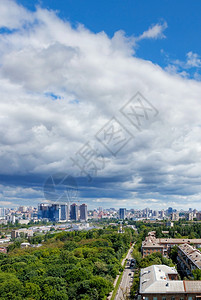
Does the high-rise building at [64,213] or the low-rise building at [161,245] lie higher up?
the low-rise building at [161,245]

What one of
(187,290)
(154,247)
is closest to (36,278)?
(187,290)

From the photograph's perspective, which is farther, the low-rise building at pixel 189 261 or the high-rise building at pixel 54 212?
the high-rise building at pixel 54 212

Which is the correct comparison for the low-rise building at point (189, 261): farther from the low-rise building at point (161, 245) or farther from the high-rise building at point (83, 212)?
the high-rise building at point (83, 212)

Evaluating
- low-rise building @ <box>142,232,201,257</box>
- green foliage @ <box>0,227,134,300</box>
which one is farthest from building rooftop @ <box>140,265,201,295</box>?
low-rise building @ <box>142,232,201,257</box>

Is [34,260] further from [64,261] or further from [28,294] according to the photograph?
[28,294]

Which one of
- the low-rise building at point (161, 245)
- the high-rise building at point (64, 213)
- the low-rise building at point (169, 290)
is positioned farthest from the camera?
the high-rise building at point (64, 213)

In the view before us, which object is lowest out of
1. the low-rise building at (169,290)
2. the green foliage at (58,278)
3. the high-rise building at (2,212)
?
the high-rise building at (2,212)

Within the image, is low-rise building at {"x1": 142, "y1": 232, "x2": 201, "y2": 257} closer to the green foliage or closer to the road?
the road

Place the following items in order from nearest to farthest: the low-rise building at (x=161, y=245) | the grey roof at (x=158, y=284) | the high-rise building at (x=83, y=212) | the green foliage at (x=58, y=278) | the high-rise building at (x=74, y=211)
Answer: the grey roof at (x=158, y=284), the green foliage at (x=58, y=278), the low-rise building at (x=161, y=245), the high-rise building at (x=74, y=211), the high-rise building at (x=83, y=212)

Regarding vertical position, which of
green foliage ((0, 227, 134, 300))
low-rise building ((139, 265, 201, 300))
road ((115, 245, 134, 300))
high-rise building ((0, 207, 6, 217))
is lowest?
high-rise building ((0, 207, 6, 217))

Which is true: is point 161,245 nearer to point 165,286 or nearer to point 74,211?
point 165,286

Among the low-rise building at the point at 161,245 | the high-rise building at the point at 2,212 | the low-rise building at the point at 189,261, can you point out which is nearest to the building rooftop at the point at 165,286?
the low-rise building at the point at 189,261

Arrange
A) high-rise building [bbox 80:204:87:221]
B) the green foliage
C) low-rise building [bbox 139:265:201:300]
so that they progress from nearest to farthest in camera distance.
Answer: low-rise building [bbox 139:265:201:300] → the green foliage → high-rise building [bbox 80:204:87:221]

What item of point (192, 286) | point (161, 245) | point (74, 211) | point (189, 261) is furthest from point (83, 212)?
point (192, 286)
